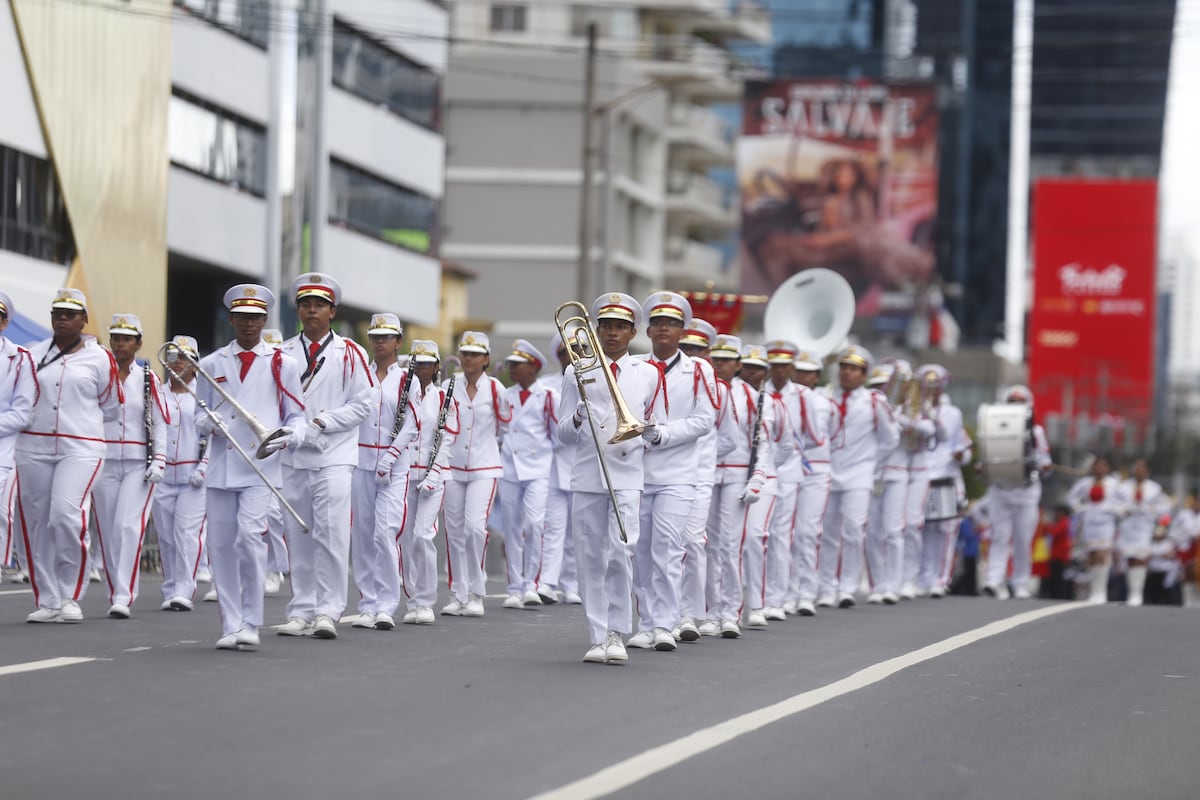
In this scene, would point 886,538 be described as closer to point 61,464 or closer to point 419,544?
point 419,544

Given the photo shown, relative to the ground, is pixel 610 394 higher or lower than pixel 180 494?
higher

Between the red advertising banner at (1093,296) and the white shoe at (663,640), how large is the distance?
71.0 m

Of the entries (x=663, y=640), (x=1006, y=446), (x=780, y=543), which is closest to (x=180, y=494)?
(x=780, y=543)

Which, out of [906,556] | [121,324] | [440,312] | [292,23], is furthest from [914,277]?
[121,324]

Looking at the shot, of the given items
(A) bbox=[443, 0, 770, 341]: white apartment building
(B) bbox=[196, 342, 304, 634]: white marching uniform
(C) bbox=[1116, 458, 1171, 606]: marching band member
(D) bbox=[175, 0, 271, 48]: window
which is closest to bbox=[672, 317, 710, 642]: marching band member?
(B) bbox=[196, 342, 304, 634]: white marching uniform

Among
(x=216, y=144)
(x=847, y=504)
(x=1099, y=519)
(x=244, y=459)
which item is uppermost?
(x=216, y=144)

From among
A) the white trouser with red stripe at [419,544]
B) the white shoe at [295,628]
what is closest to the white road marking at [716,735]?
the white shoe at [295,628]

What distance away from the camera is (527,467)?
19.7 meters

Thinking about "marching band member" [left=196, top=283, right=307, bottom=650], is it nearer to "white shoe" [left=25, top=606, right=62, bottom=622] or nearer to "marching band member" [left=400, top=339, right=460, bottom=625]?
"white shoe" [left=25, top=606, right=62, bottom=622]

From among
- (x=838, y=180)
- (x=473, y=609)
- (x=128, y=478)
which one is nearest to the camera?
(x=128, y=478)

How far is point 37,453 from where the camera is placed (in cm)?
1459

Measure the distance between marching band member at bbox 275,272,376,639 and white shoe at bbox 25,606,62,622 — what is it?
1818 mm

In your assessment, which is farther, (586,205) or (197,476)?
(586,205)

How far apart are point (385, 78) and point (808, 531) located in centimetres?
3002
